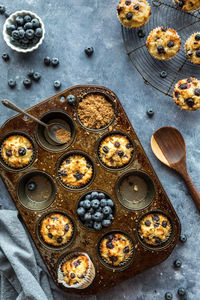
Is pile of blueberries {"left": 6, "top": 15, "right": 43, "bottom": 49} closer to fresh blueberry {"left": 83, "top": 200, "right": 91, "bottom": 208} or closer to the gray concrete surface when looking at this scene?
the gray concrete surface

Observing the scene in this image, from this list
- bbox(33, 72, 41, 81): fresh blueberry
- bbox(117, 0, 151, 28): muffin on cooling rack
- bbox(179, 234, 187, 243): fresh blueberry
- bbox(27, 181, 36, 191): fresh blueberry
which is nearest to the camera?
bbox(117, 0, 151, 28): muffin on cooling rack

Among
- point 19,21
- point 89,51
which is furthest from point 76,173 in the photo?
point 19,21

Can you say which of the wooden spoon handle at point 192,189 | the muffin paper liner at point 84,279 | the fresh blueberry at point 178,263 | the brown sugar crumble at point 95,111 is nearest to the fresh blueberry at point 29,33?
the brown sugar crumble at point 95,111

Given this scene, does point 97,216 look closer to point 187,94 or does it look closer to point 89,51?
point 187,94

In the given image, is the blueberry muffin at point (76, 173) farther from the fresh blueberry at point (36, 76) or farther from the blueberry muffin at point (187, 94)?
the blueberry muffin at point (187, 94)

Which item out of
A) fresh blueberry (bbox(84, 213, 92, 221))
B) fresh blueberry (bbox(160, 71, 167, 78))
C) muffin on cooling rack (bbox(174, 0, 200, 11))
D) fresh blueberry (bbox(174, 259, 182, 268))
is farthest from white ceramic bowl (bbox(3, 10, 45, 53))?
fresh blueberry (bbox(174, 259, 182, 268))

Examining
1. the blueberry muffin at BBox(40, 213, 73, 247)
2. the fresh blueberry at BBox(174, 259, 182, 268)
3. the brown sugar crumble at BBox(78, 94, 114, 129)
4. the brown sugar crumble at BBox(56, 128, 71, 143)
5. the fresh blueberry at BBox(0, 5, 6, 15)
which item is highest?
the fresh blueberry at BBox(0, 5, 6, 15)

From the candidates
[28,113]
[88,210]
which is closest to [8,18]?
[28,113]
